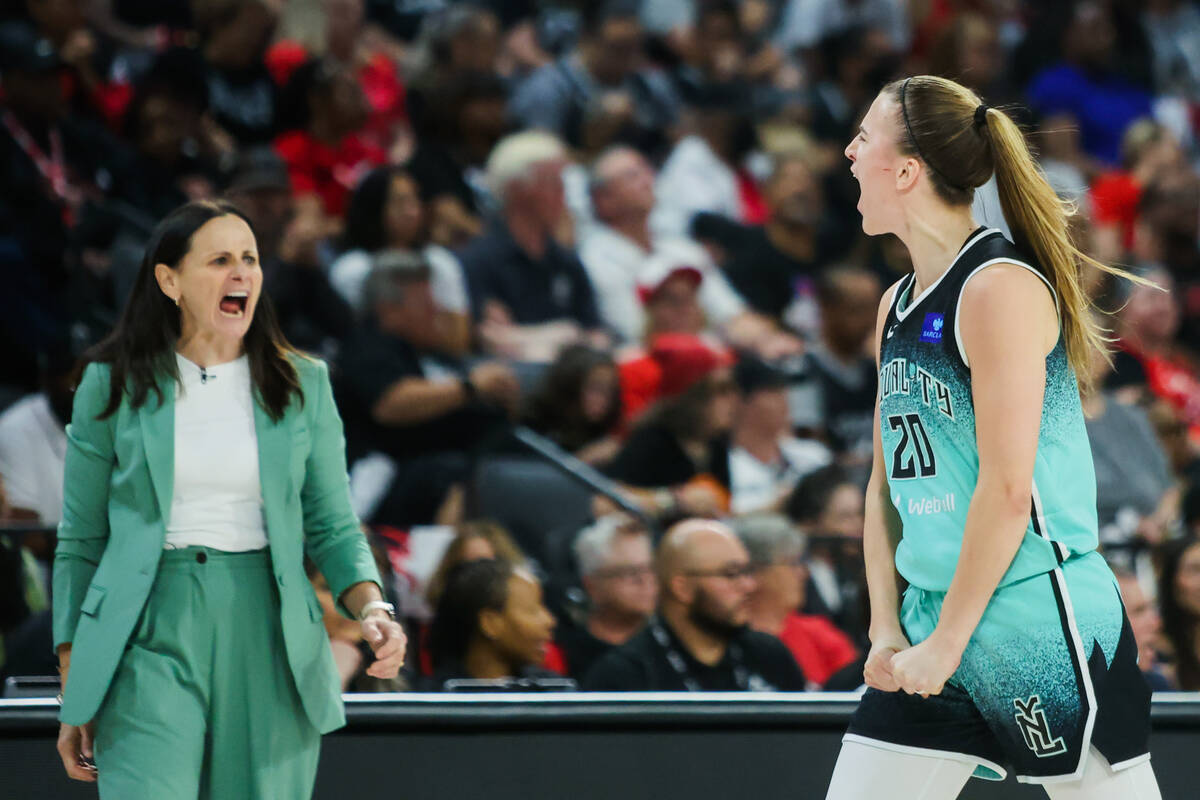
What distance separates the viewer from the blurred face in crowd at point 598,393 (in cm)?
602

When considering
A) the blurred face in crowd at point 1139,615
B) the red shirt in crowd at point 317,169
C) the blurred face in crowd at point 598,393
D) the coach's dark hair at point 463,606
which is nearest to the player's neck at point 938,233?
the coach's dark hair at point 463,606

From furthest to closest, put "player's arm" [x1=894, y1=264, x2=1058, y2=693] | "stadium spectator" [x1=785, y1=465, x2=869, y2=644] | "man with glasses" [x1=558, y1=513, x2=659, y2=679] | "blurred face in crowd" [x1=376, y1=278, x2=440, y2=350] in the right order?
"blurred face in crowd" [x1=376, y1=278, x2=440, y2=350] < "stadium spectator" [x1=785, y1=465, x2=869, y2=644] < "man with glasses" [x1=558, y1=513, x2=659, y2=679] < "player's arm" [x1=894, y1=264, x2=1058, y2=693]

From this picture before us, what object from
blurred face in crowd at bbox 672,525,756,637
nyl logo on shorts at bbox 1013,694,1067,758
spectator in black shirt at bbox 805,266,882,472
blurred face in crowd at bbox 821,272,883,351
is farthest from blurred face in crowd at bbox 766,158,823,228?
nyl logo on shorts at bbox 1013,694,1067,758

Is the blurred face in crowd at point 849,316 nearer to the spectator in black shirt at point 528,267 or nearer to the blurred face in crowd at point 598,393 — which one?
the spectator in black shirt at point 528,267

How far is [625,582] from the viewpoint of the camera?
192 inches

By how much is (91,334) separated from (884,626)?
12.9 feet

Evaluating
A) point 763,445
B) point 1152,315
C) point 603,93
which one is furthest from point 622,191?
point 1152,315

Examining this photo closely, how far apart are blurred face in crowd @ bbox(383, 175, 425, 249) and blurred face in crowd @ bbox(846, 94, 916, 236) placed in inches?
167

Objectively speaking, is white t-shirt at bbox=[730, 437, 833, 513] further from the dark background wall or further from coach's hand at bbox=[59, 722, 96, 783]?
coach's hand at bbox=[59, 722, 96, 783]

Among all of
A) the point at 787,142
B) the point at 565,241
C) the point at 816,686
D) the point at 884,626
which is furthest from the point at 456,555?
the point at 787,142

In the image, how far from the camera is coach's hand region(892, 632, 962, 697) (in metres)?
2.31

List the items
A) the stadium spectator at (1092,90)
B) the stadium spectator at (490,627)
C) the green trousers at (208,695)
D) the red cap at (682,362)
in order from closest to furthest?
the green trousers at (208,695) < the stadium spectator at (490,627) < the red cap at (682,362) < the stadium spectator at (1092,90)

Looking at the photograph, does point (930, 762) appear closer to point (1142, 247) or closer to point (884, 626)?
point (884, 626)

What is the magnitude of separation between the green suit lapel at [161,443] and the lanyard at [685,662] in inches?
75.8
